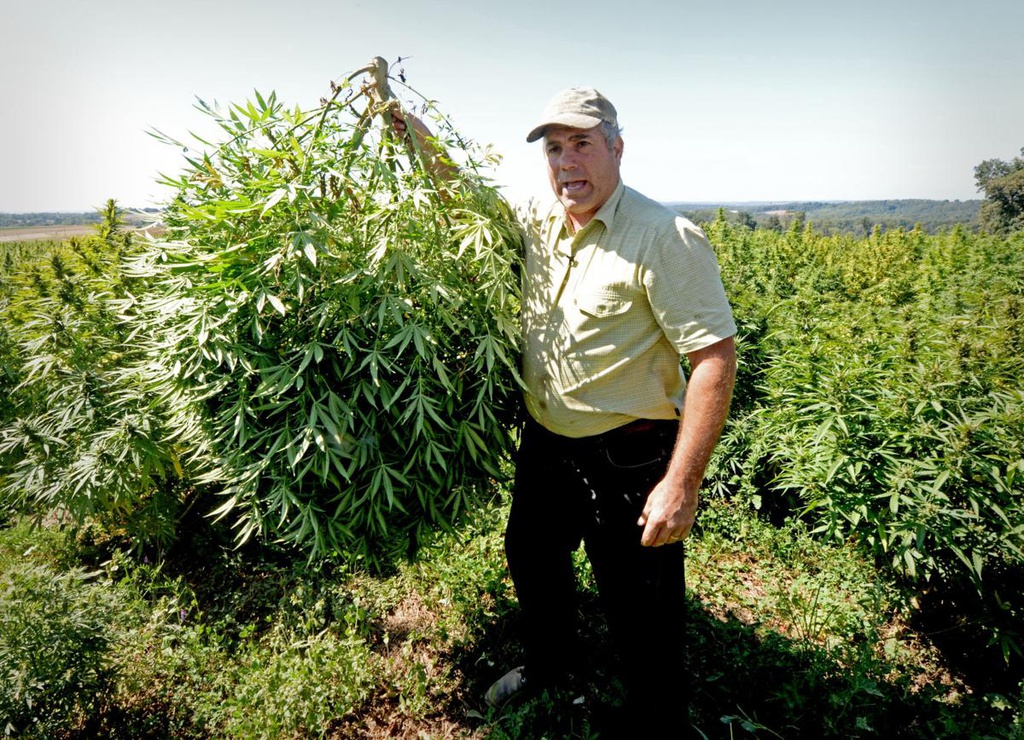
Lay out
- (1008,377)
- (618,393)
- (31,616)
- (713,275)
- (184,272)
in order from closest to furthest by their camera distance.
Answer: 1. (184,272)
2. (713,275)
3. (618,393)
4. (31,616)
5. (1008,377)

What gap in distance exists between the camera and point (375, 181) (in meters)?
1.70

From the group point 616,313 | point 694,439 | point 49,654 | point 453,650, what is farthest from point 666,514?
point 49,654

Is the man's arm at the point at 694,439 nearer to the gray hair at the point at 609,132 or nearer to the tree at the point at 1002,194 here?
the gray hair at the point at 609,132

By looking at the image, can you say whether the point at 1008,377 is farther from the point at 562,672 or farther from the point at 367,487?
the point at 367,487

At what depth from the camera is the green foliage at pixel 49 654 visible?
2.03m

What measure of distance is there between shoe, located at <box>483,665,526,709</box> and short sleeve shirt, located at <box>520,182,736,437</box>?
1286mm

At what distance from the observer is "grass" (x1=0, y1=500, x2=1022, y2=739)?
2283 mm

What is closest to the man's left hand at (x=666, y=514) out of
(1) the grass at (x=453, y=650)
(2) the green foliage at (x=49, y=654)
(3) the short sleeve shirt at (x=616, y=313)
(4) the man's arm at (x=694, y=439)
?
(4) the man's arm at (x=694, y=439)

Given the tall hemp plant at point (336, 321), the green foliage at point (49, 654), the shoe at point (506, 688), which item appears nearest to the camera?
the tall hemp plant at point (336, 321)

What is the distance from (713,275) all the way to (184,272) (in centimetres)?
170

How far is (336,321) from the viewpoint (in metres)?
1.56

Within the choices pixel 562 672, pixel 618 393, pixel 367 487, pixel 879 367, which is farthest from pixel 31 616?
pixel 879 367

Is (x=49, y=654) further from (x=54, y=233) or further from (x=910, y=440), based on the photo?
(x=54, y=233)

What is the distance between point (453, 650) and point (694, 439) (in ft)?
6.16
